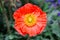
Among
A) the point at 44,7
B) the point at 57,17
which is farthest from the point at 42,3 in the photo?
the point at 57,17

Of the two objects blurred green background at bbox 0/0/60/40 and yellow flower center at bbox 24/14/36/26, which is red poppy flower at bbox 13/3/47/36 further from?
blurred green background at bbox 0/0/60/40

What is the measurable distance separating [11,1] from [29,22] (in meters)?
0.22

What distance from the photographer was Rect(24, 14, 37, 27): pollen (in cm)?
119

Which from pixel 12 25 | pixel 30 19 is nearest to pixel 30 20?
pixel 30 19

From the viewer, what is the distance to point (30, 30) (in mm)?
1174

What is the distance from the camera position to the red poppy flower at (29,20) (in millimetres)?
1162

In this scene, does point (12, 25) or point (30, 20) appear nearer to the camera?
point (30, 20)

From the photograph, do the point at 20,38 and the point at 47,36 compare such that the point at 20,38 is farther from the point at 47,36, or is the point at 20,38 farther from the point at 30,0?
the point at 30,0

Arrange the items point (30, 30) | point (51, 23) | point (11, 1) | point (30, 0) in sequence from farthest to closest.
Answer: point (30, 0) < point (51, 23) < point (11, 1) < point (30, 30)

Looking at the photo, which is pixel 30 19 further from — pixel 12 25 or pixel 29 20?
pixel 12 25

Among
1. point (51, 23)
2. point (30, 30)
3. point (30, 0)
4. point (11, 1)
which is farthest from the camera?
point (30, 0)

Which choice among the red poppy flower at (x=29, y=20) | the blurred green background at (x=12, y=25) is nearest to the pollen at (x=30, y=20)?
the red poppy flower at (x=29, y=20)

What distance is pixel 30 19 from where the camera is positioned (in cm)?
120

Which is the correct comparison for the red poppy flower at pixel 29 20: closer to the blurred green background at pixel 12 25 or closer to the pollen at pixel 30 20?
the pollen at pixel 30 20
